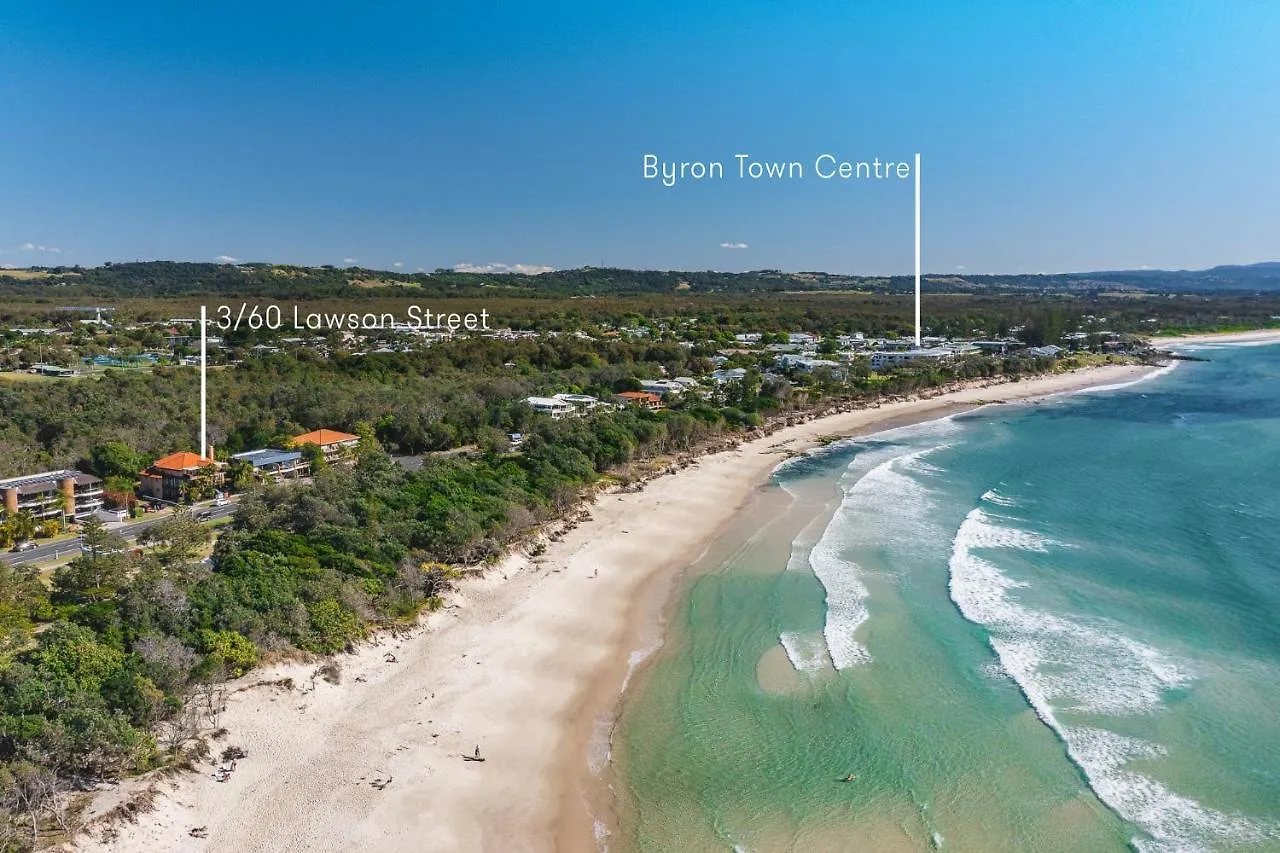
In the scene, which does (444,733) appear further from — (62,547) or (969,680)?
(62,547)

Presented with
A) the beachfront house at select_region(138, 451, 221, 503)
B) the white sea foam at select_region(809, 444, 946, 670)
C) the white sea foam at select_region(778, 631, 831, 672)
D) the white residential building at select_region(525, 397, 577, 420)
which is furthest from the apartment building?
the white sea foam at select_region(809, 444, 946, 670)

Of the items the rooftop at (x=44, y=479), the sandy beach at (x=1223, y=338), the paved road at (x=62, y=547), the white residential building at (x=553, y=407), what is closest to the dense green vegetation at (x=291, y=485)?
the rooftop at (x=44, y=479)

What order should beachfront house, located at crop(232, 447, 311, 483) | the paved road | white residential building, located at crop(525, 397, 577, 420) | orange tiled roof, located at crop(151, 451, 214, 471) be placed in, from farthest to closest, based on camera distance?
white residential building, located at crop(525, 397, 577, 420)
beachfront house, located at crop(232, 447, 311, 483)
orange tiled roof, located at crop(151, 451, 214, 471)
the paved road

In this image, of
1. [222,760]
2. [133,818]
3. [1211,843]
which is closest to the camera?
[133,818]

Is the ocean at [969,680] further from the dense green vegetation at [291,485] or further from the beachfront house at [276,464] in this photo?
the beachfront house at [276,464]

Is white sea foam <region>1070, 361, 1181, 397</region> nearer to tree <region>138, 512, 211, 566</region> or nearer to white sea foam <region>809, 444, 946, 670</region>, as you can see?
white sea foam <region>809, 444, 946, 670</region>

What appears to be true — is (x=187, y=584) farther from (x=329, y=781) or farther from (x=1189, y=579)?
(x=1189, y=579)

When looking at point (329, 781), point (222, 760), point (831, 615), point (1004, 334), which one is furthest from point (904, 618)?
point (1004, 334)
